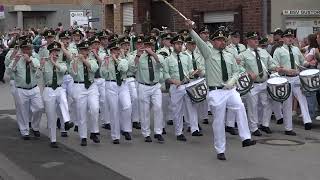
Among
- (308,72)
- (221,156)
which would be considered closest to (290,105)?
(308,72)

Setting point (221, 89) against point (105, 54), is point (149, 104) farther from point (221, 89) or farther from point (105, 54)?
point (221, 89)

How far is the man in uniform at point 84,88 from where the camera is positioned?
11.2 m

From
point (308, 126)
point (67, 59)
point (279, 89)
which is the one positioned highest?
point (67, 59)

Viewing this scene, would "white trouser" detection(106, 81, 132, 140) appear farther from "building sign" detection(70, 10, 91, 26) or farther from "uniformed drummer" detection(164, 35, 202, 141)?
"building sign" detection(70, 10, 91, 26)

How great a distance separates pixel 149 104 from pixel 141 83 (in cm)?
43

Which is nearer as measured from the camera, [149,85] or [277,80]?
[149,85]

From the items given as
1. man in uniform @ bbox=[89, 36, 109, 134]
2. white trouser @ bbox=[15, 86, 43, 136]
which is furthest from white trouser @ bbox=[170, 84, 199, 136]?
white trouser @ bbox=[15, 86, 43, 136]

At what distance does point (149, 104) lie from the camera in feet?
38.4

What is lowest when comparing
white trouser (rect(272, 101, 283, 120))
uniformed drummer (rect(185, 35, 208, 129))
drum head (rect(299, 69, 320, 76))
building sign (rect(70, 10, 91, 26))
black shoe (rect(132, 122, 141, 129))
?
black shoe (rect(132, 122, 141, 129))

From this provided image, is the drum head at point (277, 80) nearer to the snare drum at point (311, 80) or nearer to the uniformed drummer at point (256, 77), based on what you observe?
the uniformed drummer at point (256, 77)

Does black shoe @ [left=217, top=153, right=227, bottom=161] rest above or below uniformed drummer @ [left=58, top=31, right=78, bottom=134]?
below

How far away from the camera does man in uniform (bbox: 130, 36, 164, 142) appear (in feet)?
37.9

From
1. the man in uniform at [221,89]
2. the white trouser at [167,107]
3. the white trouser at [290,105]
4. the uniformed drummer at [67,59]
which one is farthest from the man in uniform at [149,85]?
the white trouser at [290,105]

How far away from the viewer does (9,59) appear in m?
12.2
